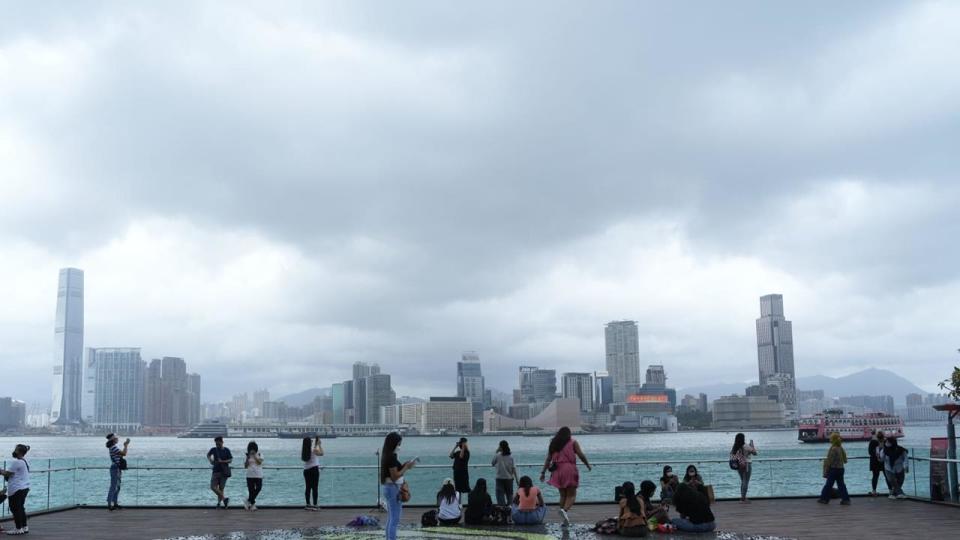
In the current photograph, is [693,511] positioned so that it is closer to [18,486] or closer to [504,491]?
[504,491]

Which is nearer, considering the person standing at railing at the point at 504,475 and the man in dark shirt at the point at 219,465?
the person standing at railing at the point at 504,475

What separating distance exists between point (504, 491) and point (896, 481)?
10.5 metres

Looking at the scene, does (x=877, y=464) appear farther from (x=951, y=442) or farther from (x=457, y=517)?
(x=457, y=517)

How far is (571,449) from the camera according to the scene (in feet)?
59.1

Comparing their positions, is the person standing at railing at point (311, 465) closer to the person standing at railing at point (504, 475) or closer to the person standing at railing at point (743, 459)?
the person standing at railing at point (504, 475)

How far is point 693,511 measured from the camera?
16.5m

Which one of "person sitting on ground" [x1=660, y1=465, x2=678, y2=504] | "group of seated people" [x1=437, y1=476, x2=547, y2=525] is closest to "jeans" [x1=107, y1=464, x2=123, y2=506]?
"group of seated people" [x1=437, y1=476, x2=547, y2=525]

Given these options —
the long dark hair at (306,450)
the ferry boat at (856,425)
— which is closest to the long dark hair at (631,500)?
the long dark hair at (306,450)

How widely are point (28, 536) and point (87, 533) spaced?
106 cm

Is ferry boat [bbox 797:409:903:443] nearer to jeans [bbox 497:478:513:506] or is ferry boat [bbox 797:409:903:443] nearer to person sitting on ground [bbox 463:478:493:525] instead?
jeans [bbox 497:478:513:506]

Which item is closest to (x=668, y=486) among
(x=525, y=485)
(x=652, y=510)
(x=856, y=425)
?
(x=652, y=510)

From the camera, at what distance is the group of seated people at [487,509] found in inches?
701

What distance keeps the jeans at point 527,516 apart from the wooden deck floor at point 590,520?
0.47 meters

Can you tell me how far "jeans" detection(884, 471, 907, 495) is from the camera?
2198cm
